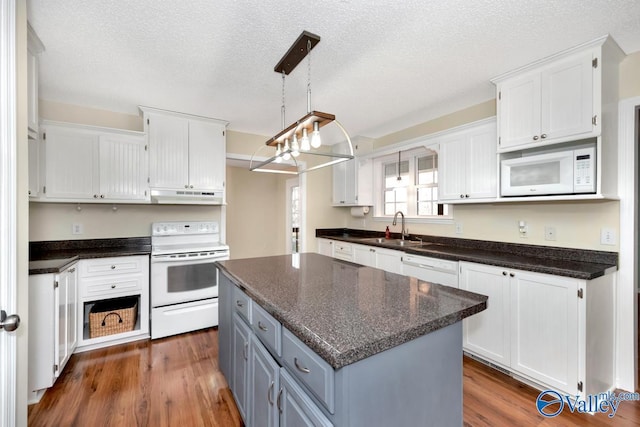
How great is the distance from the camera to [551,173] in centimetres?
215

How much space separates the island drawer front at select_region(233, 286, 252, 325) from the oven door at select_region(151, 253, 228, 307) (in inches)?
57.8

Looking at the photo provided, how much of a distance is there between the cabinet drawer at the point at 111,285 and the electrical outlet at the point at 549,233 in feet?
12.6

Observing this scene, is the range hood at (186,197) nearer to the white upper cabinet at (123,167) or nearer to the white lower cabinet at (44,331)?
the white upper cabinet at (123,167)

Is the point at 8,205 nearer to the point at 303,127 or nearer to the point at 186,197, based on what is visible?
the point at 303,127

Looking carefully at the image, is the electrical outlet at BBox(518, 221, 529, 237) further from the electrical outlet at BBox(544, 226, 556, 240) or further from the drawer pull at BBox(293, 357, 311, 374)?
the drawer pull at BBox(293, 357, 311, 374)

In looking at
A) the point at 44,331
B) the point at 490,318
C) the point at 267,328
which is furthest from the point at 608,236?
the point at 44,331

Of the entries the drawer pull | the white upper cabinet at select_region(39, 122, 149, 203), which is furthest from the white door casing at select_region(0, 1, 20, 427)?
the white upper cabinet at select_region(39, 122, 149, 203)

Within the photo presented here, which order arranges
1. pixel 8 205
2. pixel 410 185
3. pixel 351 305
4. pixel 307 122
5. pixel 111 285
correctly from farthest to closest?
pixel 410 185
pixel 111 285
pixel 307 122
pixel 351 305
pixel 8 205

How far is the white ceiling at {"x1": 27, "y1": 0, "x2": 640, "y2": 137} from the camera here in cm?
162

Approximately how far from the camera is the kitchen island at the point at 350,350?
0.90m

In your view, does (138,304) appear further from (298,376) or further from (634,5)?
(634,5)

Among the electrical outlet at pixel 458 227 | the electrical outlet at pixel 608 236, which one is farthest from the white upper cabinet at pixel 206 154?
the electrical outlet at pixel 608 236

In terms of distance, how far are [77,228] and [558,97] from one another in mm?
4576

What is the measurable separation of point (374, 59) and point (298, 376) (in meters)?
2.15
